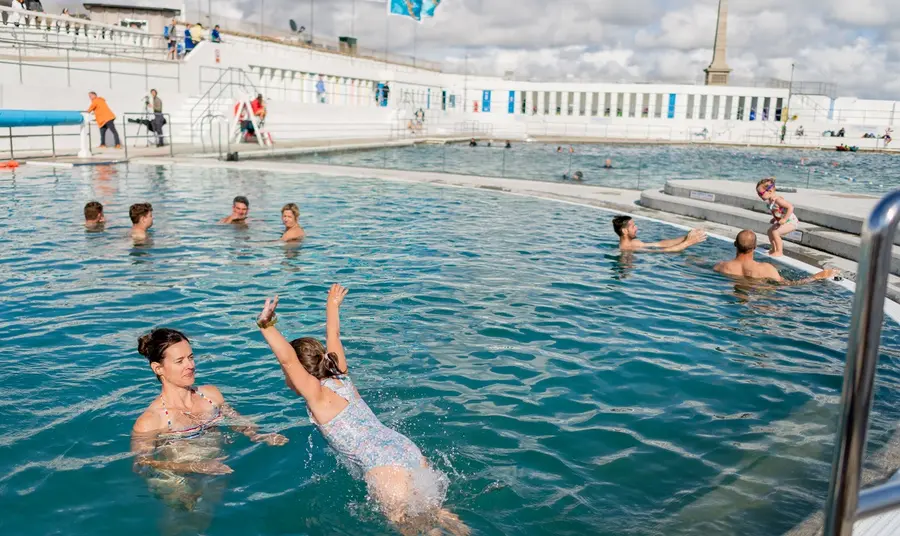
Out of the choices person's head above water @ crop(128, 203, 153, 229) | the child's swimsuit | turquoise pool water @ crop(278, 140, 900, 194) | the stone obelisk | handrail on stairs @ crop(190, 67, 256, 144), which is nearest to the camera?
the child's swimsuit

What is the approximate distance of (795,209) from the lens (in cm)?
1282

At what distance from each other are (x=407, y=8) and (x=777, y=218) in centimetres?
3563

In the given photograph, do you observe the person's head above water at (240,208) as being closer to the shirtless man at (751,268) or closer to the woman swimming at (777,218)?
A: the shirtless man at (751,268)

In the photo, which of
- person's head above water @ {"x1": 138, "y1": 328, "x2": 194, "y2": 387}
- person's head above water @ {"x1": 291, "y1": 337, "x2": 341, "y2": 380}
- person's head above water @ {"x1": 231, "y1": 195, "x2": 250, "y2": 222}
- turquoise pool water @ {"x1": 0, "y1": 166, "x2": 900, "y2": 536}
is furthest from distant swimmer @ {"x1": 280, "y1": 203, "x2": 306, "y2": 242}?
person's head above water @ {"x1": 291, "y1": 337, "x2": 341, "y2": 380}

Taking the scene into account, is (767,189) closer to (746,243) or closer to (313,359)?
(746,243)

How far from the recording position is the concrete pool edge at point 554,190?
35.2 ft

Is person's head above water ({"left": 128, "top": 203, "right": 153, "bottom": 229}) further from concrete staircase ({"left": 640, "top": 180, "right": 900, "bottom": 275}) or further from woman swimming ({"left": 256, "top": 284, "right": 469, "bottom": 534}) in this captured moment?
concrete staircase ({"left": 640, "top": 180, "right": 900, "bottom": 275})

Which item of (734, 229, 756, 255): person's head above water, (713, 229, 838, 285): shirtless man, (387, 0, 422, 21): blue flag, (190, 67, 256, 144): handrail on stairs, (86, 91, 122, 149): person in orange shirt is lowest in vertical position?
(713, 229, 838, 285): shirtless man

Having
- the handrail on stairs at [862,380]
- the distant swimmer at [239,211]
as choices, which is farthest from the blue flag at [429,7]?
the handrail on stairs at [862,380]

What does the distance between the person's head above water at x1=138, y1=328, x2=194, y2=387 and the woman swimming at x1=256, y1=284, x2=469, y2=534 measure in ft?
2.33

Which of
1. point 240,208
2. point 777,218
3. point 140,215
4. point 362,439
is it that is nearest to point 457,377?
point 362,439

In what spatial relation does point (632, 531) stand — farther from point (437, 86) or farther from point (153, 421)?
point (437, 86)

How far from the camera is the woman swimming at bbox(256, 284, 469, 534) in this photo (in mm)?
3848

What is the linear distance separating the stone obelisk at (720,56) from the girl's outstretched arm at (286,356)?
3133 inches
